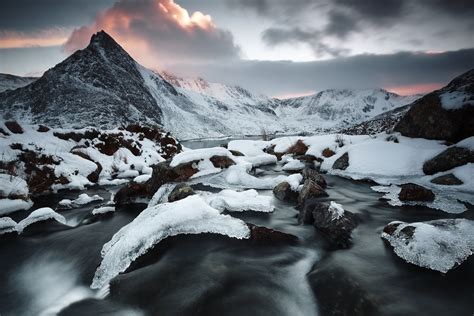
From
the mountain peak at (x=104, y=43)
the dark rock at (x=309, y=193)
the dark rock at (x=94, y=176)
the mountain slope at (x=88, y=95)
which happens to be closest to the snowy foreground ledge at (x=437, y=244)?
the dark rock at (x=309, y=193)

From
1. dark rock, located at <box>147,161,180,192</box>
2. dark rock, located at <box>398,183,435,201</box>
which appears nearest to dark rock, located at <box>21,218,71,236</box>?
dark rock, located at <box>147,161,180,192</box>

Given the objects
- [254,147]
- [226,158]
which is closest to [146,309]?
[226,158]

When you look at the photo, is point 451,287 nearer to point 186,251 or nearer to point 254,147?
point 186,251

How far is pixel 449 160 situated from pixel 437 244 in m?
7.58

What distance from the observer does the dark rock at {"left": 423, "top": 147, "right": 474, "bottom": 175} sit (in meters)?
9.99

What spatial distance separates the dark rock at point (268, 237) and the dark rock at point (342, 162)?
32.3ft

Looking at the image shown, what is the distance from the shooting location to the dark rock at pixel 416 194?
8.70m

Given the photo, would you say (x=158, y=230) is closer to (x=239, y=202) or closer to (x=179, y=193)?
(x=179, y=193)

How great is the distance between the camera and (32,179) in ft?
43.9

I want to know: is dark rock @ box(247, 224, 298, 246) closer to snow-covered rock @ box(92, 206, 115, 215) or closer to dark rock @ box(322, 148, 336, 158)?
snow-covered rock @ box(92, 206, 115, 215)

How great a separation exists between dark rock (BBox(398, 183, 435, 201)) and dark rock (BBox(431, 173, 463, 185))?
175 centimetres

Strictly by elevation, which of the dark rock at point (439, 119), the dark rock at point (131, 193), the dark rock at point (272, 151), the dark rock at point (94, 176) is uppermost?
the dark rock at point (439, 119)

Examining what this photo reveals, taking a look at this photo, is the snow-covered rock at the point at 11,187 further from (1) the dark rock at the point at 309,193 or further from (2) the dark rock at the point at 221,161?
(1) the dark rock at the point at 309,193

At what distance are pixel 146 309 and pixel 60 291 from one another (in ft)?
8.18
